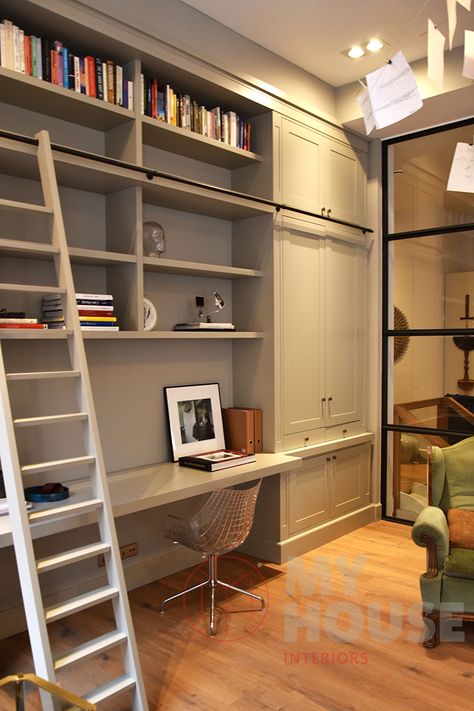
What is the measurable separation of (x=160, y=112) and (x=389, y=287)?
240 cm

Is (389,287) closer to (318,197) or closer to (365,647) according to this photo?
(318,197)

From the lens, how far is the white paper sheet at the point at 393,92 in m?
2.23

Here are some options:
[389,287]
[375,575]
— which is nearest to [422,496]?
[375,575]

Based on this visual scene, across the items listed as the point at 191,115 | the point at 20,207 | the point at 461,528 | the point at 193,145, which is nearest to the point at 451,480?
the point at 461,528

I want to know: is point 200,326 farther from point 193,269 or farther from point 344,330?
point 344,330

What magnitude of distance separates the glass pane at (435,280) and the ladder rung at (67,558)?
10.3ft

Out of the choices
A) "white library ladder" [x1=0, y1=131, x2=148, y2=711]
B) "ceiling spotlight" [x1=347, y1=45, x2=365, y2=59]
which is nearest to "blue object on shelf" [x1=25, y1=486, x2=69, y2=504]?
"white library ladder" [x1=0, y1=131, x2=148, y2=711]

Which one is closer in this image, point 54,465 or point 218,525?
point 54,465

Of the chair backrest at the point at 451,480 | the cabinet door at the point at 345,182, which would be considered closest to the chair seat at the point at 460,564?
the chair backrest at the point at 451,480

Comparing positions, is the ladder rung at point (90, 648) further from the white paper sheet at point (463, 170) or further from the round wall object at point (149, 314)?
the white paper sheet at point (463, 170)

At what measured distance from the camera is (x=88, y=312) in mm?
2990

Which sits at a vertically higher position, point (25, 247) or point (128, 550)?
point (25, 247)

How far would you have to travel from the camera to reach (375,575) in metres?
3.73

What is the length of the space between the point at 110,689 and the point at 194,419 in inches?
70.6
